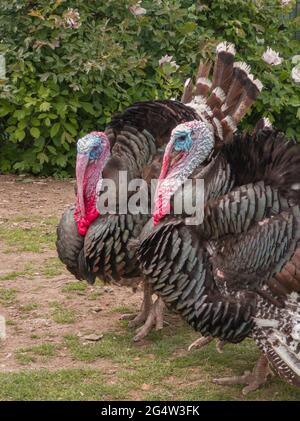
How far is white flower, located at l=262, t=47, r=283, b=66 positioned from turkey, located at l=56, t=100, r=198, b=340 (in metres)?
3.54

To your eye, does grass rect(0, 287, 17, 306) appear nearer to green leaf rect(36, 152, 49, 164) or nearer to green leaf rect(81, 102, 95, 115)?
green leaf rect(36, 152, 49, 164)

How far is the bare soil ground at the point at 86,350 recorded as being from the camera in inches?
159

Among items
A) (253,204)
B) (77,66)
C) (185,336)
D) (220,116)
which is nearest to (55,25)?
(77,66)

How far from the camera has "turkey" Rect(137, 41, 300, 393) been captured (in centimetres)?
366

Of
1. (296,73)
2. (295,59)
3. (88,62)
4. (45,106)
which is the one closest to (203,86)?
(88,62)

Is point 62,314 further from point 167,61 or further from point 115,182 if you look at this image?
point 167,61

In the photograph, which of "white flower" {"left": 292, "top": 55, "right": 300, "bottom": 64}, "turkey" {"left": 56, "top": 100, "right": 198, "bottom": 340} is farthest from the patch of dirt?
"white flower" {"left": 292, "top": 55, "right": 300, "bottom": 64}

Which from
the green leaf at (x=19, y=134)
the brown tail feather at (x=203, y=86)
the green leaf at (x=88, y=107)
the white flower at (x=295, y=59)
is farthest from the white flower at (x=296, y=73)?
the brown tail feather at (x=203, y=86)

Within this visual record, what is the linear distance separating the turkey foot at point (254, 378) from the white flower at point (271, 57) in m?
4.55

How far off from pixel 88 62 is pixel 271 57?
190 cm

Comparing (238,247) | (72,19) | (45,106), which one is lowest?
(238,247)

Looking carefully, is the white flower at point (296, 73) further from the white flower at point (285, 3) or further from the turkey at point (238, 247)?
the turkey at point (238, 247)

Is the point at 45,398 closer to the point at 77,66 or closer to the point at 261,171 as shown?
the point at 261,171

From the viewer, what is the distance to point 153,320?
4.81 meters
